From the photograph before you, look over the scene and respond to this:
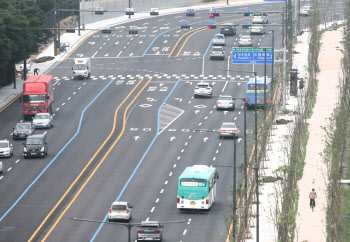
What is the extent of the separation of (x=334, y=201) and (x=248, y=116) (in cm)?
5175

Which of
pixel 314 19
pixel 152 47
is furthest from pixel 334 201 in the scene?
pixel 152 47

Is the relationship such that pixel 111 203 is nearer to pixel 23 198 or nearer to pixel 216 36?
pixel 23 198

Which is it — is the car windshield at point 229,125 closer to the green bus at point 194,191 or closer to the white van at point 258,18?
the green bus at point 194,191

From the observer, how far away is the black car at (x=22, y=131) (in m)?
113

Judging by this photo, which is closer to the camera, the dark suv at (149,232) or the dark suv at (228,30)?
the dark suv at (149,232)

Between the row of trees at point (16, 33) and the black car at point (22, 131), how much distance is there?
17099 millimetres

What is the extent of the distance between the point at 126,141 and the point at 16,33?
30.1m

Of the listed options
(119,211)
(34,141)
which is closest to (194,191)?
(119,211)

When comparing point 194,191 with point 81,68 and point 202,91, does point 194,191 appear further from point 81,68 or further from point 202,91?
point 81,68

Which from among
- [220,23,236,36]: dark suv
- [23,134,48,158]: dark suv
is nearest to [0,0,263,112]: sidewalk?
[220,23,236,36]: dark suv

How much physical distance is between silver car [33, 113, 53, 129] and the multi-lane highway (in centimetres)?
89

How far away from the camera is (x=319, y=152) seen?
107000 millimetres

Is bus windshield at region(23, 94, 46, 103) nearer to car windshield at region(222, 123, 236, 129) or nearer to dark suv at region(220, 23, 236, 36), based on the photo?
car windshield at region(222, 123, 236, 129)

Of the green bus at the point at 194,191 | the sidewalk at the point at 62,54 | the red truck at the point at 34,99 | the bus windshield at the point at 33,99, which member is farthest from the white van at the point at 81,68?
the green bus at the point at 194,191
